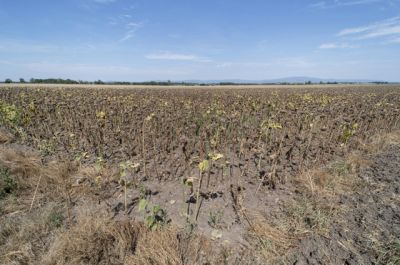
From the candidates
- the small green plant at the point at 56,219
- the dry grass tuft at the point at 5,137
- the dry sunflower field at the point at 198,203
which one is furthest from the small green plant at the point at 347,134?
the dry grass tuft at the point at 5,137

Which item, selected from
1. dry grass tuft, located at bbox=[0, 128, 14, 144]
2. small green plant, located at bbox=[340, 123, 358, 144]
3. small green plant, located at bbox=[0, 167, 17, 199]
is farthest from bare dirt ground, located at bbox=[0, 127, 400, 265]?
dry grass tuft, located at bbox=[0, 128, 14, 144]

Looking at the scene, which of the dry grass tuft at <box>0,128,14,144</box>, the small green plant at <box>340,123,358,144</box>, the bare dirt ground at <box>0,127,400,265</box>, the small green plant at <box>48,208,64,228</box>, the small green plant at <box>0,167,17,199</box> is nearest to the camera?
the bare dirt ground at <box>0,127,400,265</box>

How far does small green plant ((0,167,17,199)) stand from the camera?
4.22 meters

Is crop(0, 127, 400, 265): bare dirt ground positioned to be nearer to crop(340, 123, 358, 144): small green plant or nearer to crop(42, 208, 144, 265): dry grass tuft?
crop(42, 208, 144, 265): dry grass tuft

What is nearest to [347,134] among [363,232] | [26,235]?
[363,232]

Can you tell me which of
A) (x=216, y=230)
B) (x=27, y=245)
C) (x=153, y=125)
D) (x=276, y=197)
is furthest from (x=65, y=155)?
(x=276, y=197)

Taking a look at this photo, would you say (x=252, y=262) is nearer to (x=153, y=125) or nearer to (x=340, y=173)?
(x=340, y=173)

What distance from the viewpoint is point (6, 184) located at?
431cm

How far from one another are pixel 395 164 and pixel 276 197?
10.6 feet

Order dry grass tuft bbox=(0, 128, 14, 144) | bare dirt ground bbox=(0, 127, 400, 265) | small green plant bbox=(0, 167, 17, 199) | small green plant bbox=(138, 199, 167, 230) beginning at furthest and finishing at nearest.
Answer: dry grass tuft bbox=(0, 128, 14, 144) → small green plant bbox=(0, 167, 17, 199) → small green plant bbox=(138, 199, 167, 230) → bare dirt ground bbox=(0, 127, 400, 265)

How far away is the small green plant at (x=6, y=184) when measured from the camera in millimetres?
4219

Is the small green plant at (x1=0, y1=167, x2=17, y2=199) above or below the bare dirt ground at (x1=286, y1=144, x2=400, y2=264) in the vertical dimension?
above

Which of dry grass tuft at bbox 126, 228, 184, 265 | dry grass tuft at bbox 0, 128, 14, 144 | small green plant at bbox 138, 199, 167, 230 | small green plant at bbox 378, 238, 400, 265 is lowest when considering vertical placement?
small green plant at bbox 378, 238, 400, 265

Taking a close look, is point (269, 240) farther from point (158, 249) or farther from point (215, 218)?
point (158, 249)
